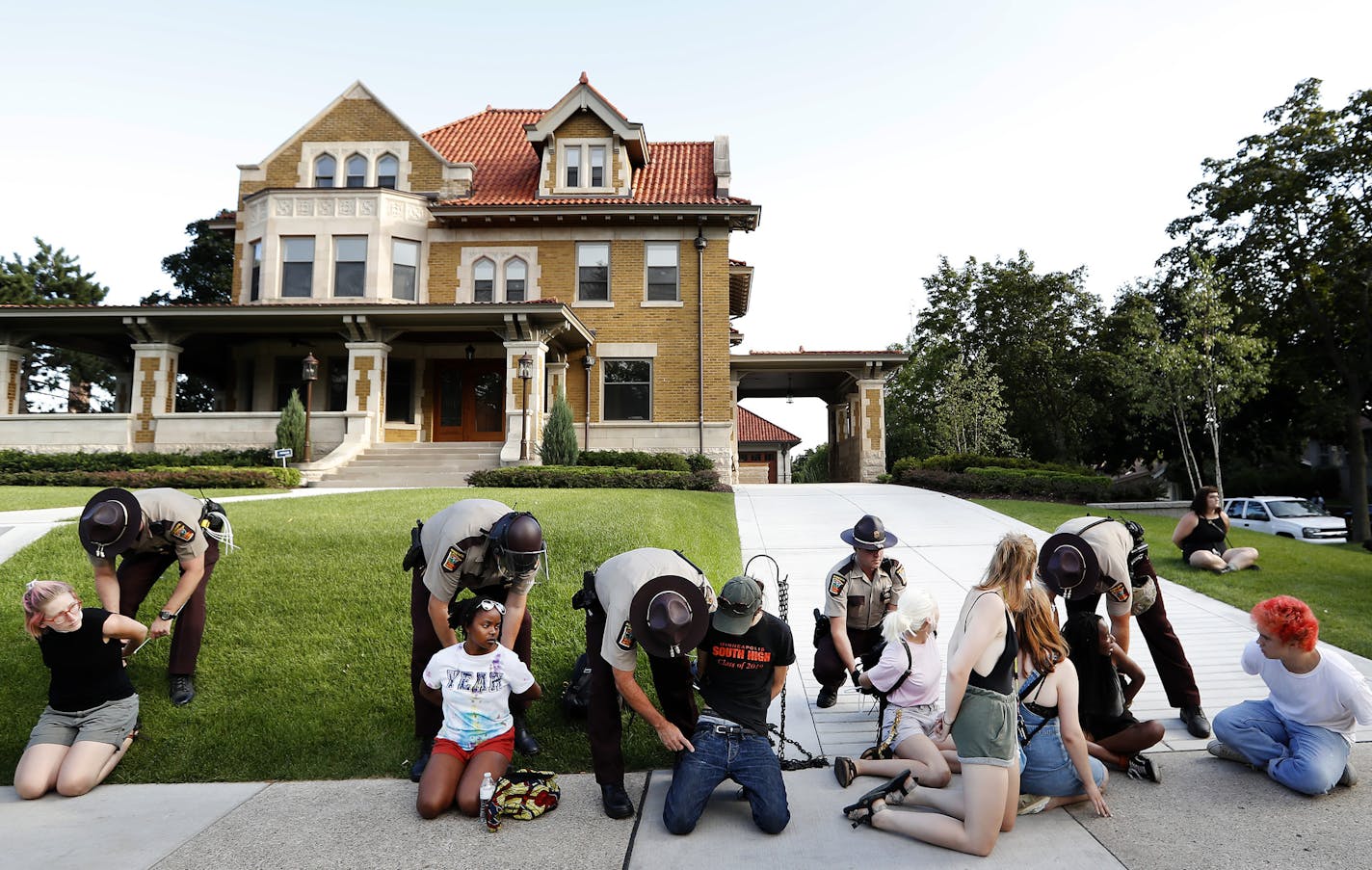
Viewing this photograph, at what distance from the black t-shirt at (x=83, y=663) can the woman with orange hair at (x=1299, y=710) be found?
7.14 metres

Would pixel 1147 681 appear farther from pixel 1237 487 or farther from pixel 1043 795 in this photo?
pixel 1237 487

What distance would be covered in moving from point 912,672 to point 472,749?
9.20 ft

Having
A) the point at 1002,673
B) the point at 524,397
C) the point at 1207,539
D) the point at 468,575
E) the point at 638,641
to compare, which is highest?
the point at 524,397

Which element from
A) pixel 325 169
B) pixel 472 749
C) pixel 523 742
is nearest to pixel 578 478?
pixel 523 742

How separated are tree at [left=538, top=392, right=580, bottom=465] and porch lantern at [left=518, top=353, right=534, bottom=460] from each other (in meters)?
0.46

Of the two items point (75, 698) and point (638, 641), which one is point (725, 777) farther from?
point (75, 698)

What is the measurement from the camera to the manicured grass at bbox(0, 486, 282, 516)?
40.0 ft

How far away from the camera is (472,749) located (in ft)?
14.9

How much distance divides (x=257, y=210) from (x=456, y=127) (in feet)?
26.4

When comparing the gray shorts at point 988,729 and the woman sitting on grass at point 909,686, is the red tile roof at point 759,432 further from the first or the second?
the gray shorts at point 988,729

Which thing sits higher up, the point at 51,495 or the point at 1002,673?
the point at 51,495

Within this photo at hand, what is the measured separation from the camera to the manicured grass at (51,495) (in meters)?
12.2

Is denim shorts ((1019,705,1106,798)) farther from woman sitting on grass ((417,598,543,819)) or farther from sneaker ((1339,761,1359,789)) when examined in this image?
woman sitting on grass ((417,598,543,819))

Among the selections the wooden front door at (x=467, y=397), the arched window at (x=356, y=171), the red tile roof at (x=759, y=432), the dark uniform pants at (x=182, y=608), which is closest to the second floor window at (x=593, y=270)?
the wooden front door at (x=467, y=397)
